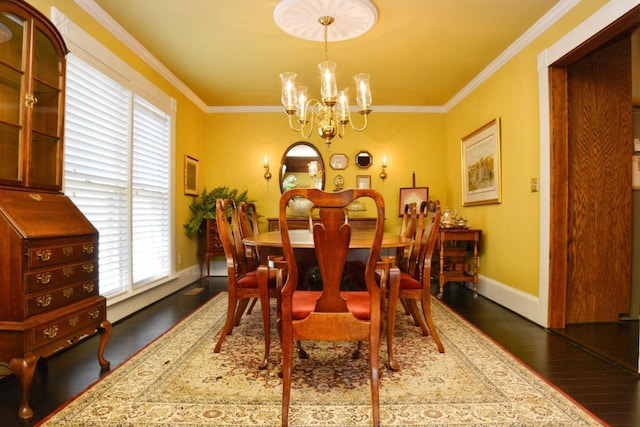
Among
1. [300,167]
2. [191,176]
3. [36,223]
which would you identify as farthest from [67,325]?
[300,167]

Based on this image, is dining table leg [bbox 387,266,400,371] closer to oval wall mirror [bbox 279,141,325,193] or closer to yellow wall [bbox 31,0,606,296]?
yellow wall [bbox 31,0,606,296]

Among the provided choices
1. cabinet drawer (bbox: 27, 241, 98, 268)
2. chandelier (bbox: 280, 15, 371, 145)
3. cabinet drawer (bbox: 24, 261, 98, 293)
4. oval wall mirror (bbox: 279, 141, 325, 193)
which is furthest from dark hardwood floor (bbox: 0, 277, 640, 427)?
oval wall mirror (bbox: 279, 141, 325, 193)

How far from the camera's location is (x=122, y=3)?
8.95 ft

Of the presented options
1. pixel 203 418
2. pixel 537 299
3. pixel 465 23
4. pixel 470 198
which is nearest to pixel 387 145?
pixel 470 198

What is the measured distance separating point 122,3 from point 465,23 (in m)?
2.82

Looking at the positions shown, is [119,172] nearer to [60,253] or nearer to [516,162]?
[60,253]

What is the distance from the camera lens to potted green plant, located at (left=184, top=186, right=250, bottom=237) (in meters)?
4.64

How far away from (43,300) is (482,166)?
4203 mm

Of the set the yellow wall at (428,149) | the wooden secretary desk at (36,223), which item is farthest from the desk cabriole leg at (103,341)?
the yellow wall at (428,149)

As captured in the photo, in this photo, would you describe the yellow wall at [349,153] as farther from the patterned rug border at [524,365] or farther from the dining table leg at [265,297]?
the dining table leg at [265,297]

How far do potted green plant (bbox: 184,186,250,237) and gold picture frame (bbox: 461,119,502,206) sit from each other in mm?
3112

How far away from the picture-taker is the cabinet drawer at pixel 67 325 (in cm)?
165

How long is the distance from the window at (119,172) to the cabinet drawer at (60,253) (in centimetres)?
78

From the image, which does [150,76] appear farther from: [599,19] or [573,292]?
[573,292]
